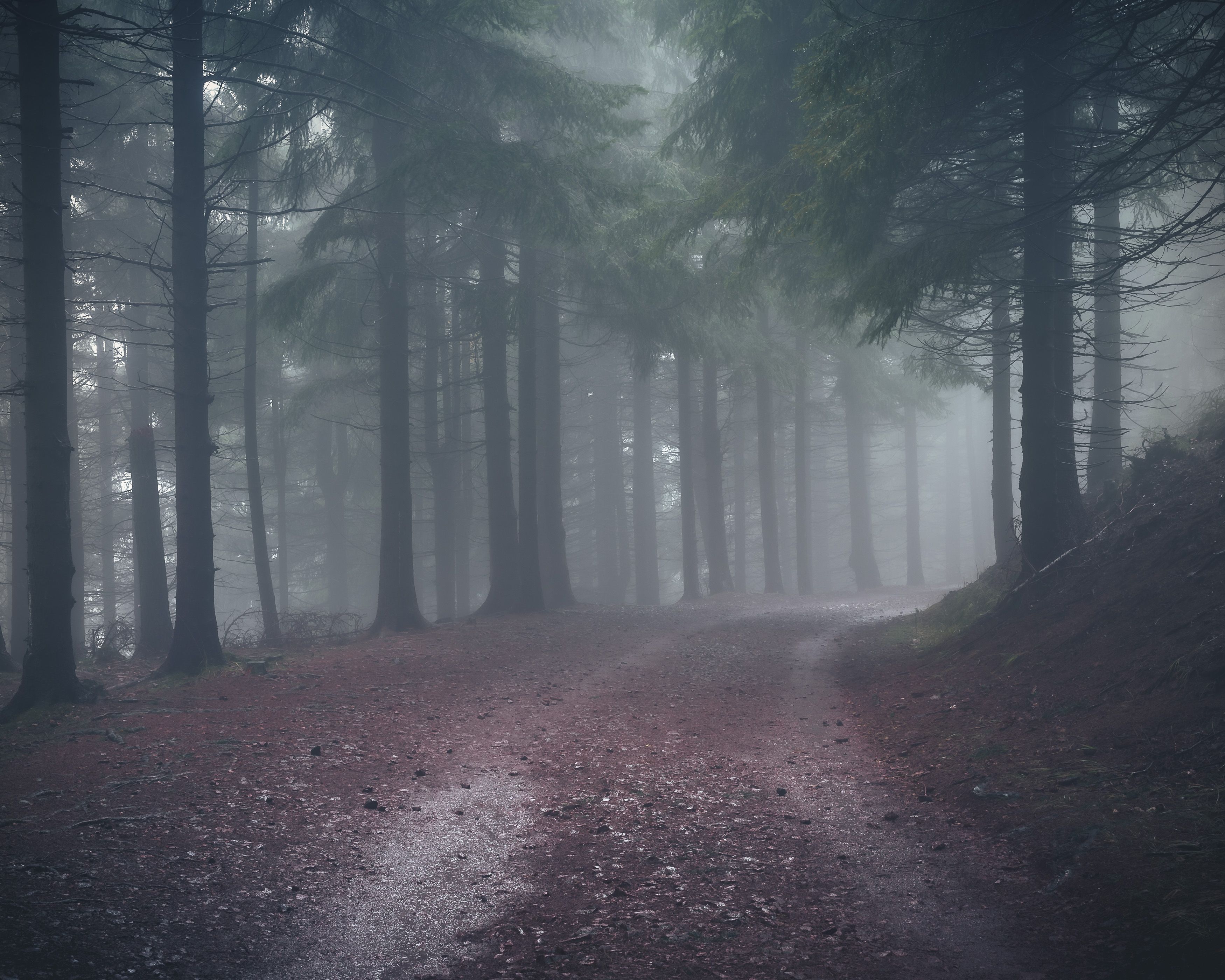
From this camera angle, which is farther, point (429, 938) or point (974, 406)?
point (974, 406)

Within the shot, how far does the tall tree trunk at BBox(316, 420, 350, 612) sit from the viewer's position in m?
27.2

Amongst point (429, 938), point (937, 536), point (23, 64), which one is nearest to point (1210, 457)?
point (429, 938)

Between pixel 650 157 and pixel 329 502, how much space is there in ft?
62.6

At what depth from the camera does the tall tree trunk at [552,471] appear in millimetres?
19766

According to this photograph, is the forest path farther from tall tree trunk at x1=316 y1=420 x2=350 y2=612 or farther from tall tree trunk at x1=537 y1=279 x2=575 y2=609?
tall tree trunk at x1=316 y1=420 x2=350 y2=612

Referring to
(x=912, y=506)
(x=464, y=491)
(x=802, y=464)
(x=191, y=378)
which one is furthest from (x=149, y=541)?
(x=912, y=506)

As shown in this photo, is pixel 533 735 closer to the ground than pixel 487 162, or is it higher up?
closer to the ground

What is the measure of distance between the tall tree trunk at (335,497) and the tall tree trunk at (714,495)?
12937mm

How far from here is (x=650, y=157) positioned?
16.4 m

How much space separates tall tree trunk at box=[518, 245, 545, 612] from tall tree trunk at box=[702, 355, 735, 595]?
862 centimetres

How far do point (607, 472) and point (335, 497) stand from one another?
11235 mm

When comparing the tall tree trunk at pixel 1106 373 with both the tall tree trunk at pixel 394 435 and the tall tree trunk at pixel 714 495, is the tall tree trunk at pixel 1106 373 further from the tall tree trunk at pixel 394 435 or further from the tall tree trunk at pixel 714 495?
the tall tree trunk at pixel 394 435

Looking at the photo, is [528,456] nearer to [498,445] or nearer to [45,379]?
[498,445]

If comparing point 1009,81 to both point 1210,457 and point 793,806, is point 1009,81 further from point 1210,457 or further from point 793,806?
point 793,806
